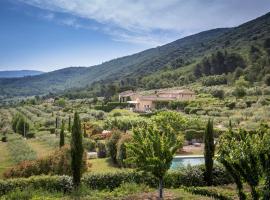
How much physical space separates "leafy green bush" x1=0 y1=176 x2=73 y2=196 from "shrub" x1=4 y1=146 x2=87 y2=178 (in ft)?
15.1

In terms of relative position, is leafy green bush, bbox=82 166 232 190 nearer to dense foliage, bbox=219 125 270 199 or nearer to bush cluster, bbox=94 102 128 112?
dense foliage, bbox=219 125 270 199

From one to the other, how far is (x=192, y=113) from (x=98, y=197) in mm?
55783

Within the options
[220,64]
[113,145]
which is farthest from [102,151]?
[220,64]

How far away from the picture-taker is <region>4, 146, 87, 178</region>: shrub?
94.8ft

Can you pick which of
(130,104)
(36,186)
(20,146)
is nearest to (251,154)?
(36,186)

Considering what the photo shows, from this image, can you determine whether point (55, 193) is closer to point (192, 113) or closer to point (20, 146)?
point (20, 146)

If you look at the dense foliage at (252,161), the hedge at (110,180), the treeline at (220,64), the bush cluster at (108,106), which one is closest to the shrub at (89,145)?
the hedge at (110,180)

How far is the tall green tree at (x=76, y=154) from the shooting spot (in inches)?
949

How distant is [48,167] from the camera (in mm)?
29891

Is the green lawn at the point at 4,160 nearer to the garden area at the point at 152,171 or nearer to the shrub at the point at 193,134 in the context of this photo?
the garden area at the point at 152,171

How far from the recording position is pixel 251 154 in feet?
49.0

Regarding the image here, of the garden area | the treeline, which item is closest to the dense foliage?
the garden area

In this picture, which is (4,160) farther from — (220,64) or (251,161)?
(220,64)

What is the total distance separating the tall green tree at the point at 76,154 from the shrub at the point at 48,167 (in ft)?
12.4
